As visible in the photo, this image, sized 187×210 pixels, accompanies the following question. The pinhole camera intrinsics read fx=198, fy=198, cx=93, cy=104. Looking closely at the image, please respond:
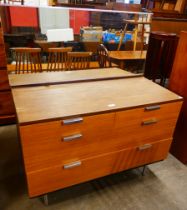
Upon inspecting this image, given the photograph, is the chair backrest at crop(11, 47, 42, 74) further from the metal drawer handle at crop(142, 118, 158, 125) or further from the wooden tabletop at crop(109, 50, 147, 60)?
the metal drawer handle at crop(142, 118, 158, 125)

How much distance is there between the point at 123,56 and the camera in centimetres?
314

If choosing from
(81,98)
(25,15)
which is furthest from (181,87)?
(25,15)

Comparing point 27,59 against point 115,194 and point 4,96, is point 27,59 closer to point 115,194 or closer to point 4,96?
point 4,96

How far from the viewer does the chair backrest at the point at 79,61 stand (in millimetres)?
2217

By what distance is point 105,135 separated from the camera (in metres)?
1.21

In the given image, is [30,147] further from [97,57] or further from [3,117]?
[97,57]

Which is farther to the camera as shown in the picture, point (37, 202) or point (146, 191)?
point (146, 191)

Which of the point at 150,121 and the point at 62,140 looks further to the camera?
the point at 150,121

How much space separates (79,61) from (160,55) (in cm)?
130

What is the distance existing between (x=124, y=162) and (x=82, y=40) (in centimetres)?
178

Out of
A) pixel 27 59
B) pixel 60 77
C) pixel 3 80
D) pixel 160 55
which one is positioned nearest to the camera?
pixel 60 77

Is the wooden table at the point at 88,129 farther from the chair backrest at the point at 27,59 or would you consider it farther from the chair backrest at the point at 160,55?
the chair backrest at the point at 160,55

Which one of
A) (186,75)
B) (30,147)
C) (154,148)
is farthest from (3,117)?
(186,75)

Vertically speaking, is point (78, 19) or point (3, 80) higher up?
point (78, 19)
